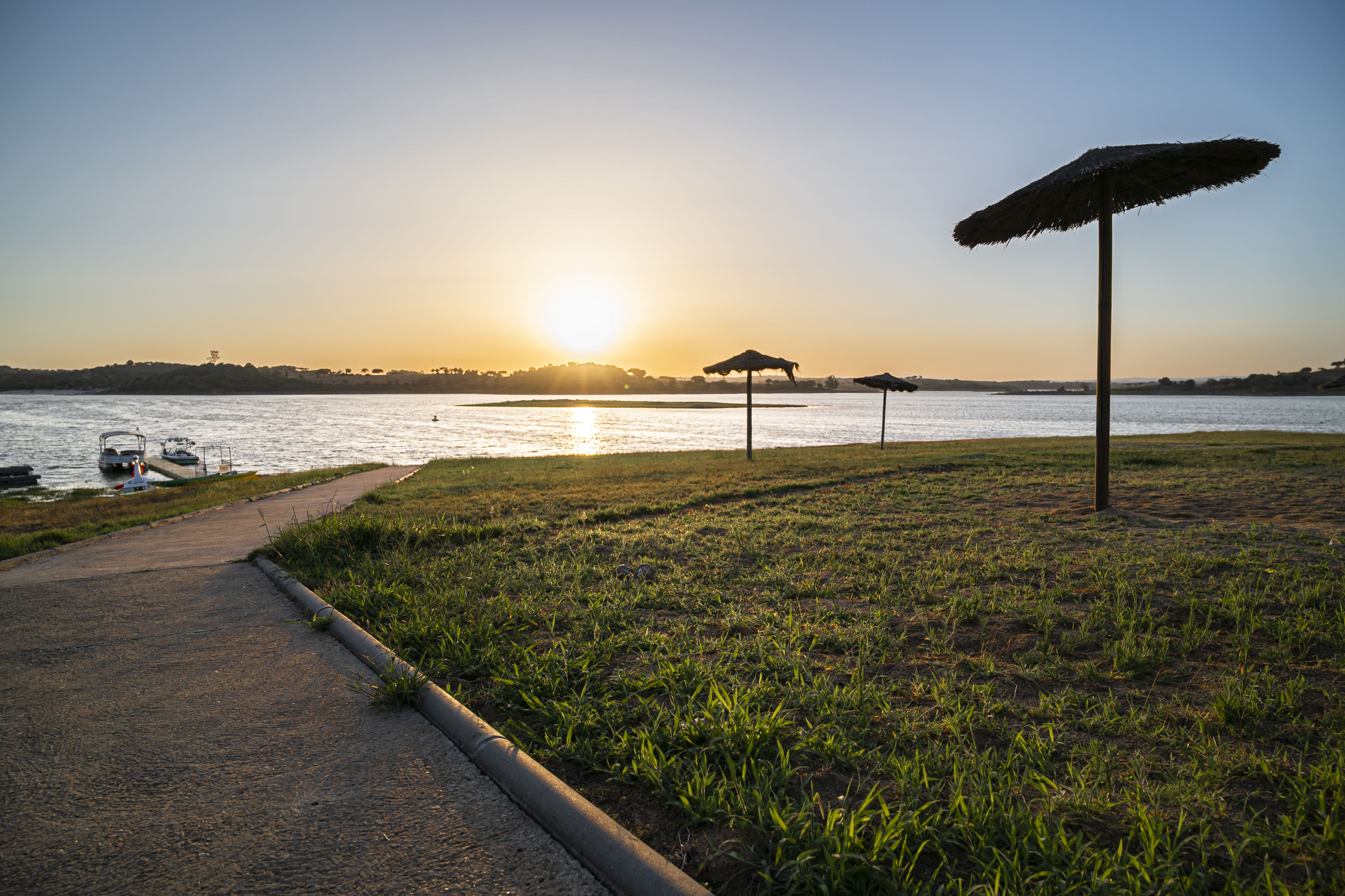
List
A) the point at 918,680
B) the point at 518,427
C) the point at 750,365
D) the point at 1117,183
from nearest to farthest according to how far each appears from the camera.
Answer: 1. the point at 918,680
2. the point at 1117,183
3. the point at 750,365
4. the point at 518,427

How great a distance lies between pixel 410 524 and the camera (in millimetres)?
7992

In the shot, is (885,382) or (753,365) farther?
(885,382)

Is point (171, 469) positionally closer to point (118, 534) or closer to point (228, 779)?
point (118, 534)

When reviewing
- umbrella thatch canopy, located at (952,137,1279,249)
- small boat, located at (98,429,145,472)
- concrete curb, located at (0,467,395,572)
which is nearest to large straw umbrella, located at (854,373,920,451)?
umbrella thatch canopy, located at (952,137,1279,249)

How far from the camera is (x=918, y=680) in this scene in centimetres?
346

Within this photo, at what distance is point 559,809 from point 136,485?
27.5m

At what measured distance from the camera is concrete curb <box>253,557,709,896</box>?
2.01 m

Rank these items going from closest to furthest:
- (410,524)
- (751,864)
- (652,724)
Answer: (751,864), (652,724), (410,524)

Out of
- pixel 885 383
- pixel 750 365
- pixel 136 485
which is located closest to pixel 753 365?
pixel 750 365

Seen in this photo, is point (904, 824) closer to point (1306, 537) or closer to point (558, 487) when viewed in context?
point (1306, 537)

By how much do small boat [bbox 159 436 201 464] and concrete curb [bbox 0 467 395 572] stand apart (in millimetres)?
27284

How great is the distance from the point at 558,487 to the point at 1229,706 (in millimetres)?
11835

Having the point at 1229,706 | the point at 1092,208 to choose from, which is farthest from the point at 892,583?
the point at 1092,208

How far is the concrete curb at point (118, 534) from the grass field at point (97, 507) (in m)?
0.18
